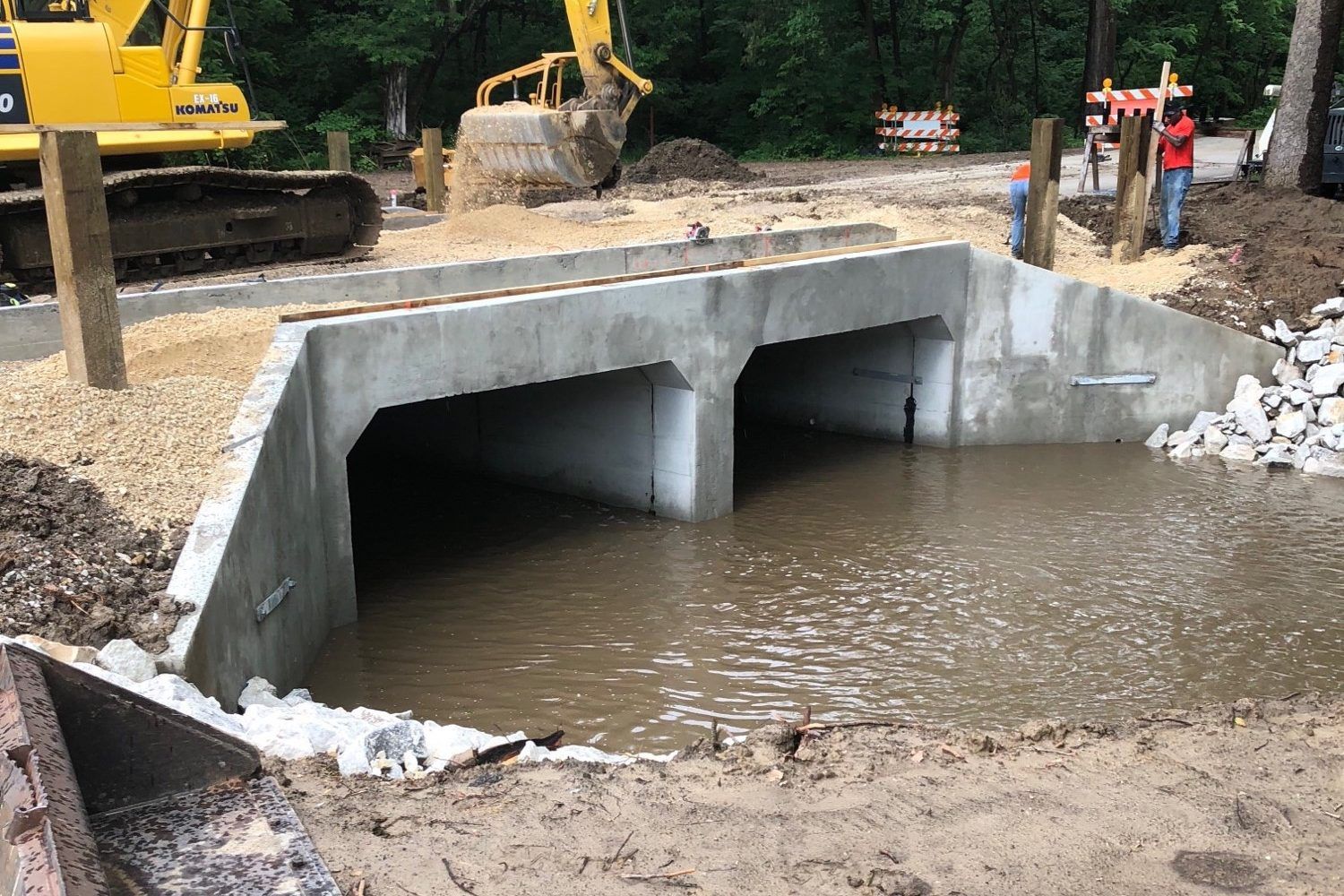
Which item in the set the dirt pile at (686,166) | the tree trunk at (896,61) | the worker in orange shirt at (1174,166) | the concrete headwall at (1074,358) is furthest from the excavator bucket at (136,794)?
the tree trunk at (896,61)

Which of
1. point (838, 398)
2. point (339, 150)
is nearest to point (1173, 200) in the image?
point (838, 398)

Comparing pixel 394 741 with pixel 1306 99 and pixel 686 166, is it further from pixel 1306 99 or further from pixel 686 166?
pixel 686 166

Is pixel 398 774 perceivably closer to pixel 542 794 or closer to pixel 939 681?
pixel 542 794

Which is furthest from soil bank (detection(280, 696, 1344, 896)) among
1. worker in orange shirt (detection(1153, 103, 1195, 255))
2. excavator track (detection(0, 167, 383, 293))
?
worker in orange shirt (detection(1153, 103, 1195, 255))

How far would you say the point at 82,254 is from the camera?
6.86m

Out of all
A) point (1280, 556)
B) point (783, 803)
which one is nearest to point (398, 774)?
point (783, 803)

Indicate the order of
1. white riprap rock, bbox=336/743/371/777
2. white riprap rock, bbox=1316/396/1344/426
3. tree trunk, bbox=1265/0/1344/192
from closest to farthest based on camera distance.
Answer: white riprap rock, bbox=336/743/371/777, white riprap rock, bbox=1316/396/1344/426, tree trunk, bbox=1265/0/1344/192

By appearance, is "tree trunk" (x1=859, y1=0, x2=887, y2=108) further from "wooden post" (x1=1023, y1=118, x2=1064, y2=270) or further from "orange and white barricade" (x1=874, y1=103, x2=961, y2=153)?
"wooden post" (x1=1023, y1=118, x2=1064, y2=270)

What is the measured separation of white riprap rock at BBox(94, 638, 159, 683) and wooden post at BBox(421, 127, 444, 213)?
14.1 metres

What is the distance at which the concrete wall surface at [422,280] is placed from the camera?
8.75 m

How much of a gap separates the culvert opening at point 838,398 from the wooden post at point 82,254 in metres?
6.39

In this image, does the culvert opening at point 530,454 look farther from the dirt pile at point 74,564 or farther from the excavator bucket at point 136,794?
the excavator bucket at point 136,794

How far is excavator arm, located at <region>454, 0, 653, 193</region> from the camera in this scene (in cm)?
1440

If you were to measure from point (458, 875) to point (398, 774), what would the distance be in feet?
3.34
